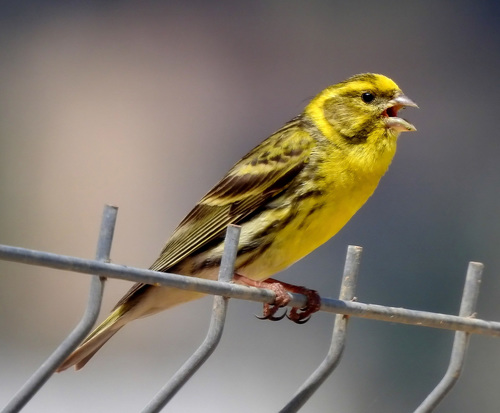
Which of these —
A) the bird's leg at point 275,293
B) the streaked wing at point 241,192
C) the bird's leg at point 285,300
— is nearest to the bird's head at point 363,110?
the streaked wing at point 241,192

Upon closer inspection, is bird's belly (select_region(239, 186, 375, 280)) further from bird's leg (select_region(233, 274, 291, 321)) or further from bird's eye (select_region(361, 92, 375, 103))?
bird's eye (select_region(361, 92, 375, 103))

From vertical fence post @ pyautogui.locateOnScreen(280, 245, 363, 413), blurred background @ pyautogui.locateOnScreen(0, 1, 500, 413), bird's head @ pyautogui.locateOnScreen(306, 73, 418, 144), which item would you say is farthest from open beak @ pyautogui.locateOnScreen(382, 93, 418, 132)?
blurred background @ pyautogui.locateOnScreen(0, 1, 500, 413)

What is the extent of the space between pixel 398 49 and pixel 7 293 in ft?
8.86

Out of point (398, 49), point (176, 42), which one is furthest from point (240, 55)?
point (398, 49)

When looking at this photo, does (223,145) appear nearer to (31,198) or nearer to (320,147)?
(31,198)

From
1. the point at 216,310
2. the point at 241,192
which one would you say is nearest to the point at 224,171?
the point at 241,192

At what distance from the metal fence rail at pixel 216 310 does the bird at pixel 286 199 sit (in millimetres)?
580

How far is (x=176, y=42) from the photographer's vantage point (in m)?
6.80

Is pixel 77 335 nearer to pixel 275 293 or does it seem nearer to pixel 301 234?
pixel 275 293

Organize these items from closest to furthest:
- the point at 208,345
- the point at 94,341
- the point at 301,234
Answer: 1. the point at 208,345
2. the point at 94,341
3. the point at 301,234

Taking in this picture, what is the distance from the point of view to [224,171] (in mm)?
6301

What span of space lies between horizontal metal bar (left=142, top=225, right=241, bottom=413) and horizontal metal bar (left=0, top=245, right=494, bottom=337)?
33mm

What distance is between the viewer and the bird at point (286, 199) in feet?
10.2

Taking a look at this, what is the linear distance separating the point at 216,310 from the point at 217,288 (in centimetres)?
5
